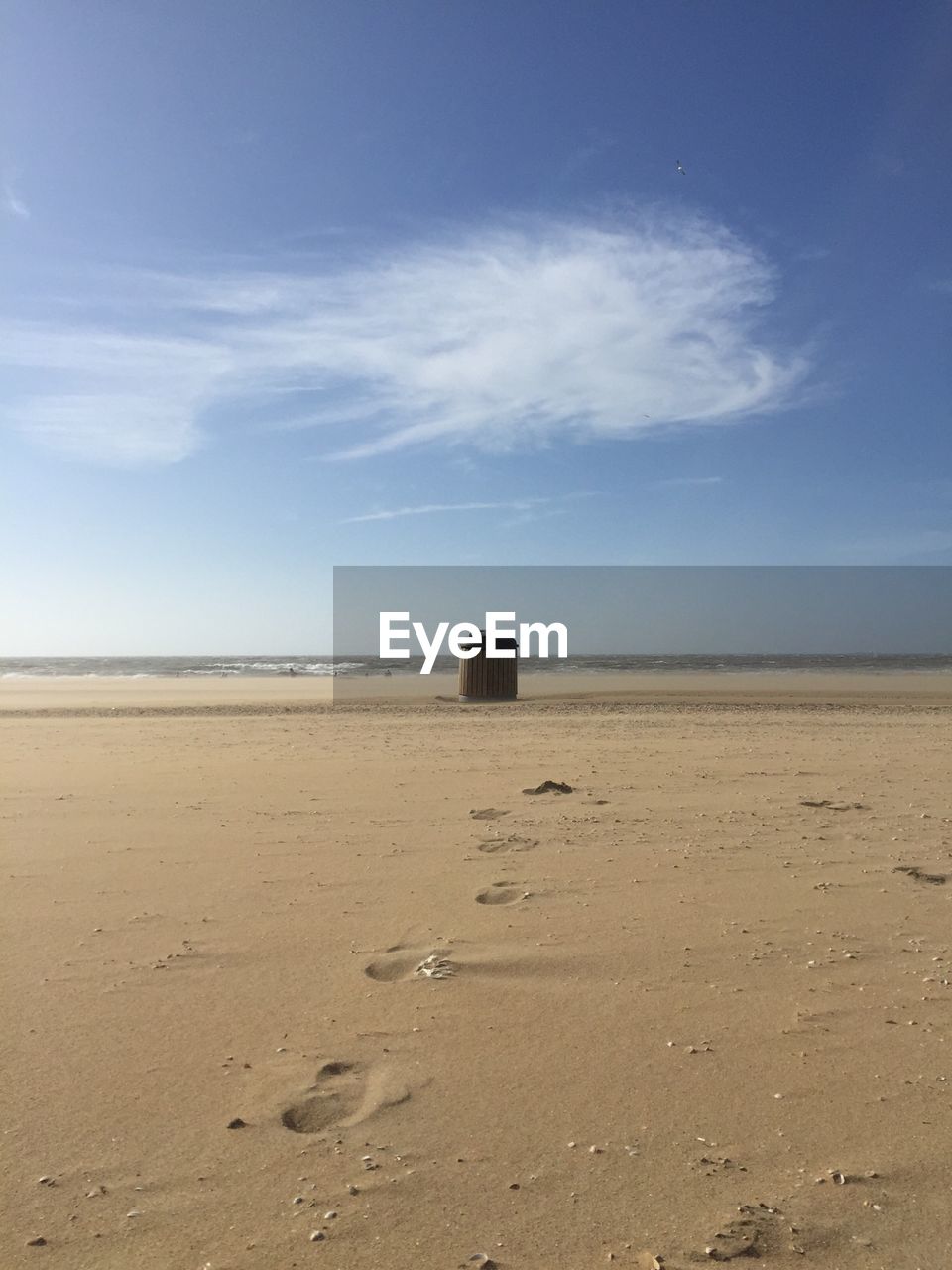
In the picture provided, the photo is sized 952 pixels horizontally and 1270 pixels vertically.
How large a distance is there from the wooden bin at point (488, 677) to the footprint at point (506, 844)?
1136cm

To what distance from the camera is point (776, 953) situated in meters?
3.22

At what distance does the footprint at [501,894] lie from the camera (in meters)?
3.86

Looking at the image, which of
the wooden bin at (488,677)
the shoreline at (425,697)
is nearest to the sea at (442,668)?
the shoreline at (425,697)

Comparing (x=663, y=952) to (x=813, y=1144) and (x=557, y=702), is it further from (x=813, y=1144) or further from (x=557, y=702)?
(x=557, y=702)

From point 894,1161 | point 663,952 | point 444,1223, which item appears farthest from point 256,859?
point 894,1161

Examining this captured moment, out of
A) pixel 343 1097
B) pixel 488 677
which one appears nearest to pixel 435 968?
pixel 343 1097

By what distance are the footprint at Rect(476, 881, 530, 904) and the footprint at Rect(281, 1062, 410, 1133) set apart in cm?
148

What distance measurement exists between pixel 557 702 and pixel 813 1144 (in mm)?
13695

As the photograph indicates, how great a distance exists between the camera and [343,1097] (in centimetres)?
226

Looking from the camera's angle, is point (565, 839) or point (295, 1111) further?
point (565, 839)

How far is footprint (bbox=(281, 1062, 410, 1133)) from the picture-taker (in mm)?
2166

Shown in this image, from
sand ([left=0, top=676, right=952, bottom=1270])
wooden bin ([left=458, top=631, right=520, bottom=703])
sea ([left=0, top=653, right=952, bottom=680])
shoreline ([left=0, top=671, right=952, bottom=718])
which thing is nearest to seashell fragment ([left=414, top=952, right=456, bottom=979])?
sand ([left=0, top=676, right=952, bottom=1270])

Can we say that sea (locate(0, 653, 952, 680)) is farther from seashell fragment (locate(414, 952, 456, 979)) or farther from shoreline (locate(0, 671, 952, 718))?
seashell fragment (locate(414, 952, 456, 979))

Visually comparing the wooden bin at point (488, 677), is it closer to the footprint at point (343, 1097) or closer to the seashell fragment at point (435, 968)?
the seashell fragment at point (435, 968)
